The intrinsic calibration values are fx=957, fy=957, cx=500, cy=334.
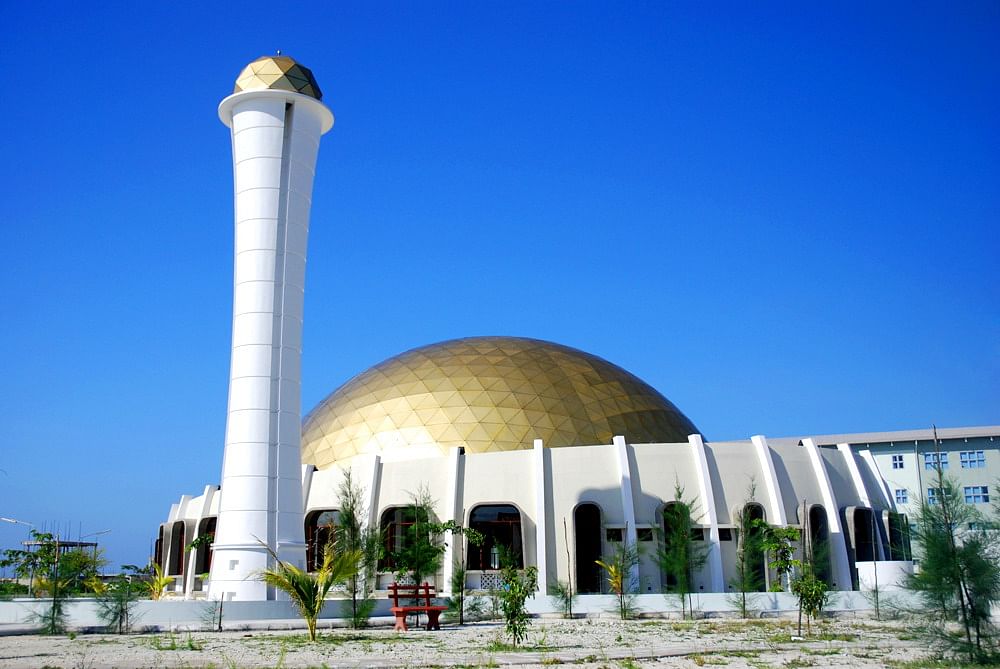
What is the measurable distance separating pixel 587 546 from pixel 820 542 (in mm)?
9654

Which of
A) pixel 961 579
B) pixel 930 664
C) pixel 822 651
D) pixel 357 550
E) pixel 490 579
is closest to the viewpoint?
pixel 930 664

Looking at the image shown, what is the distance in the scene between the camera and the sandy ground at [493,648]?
16859mm

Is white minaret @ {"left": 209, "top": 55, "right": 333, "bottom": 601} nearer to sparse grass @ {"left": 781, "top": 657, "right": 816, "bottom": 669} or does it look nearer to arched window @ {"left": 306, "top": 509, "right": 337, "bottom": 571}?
arched window @ {"left": 306, "top": 509, "right": 337, "bottom": 571}

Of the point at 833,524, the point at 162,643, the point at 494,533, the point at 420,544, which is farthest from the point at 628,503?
the point at 162,643

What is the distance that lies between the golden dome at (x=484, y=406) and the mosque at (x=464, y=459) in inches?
4.2

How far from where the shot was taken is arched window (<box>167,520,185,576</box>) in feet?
157

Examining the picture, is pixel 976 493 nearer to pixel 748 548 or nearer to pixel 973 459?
pixel 973 459

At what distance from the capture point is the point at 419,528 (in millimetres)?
35469

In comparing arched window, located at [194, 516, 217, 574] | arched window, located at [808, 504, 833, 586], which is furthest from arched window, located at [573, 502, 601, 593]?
arched window, located at [194, 516, 217, 574]

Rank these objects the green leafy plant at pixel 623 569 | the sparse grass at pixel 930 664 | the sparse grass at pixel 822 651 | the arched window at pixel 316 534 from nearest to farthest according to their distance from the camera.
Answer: the sparse grass at pixel 930 664 → the sparse grass at pixel 822 651 → the green leafy plant at pixel 623 569 → the arched window at pixel 316 534

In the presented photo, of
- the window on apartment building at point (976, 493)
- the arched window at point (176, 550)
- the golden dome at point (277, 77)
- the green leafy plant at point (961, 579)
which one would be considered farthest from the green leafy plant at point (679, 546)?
the window on apartment building at point (976, 493)

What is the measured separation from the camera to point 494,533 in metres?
41.4

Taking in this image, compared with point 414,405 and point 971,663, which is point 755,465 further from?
point 971,663

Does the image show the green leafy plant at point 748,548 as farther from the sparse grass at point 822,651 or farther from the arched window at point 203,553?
the arched window at point 203,553
